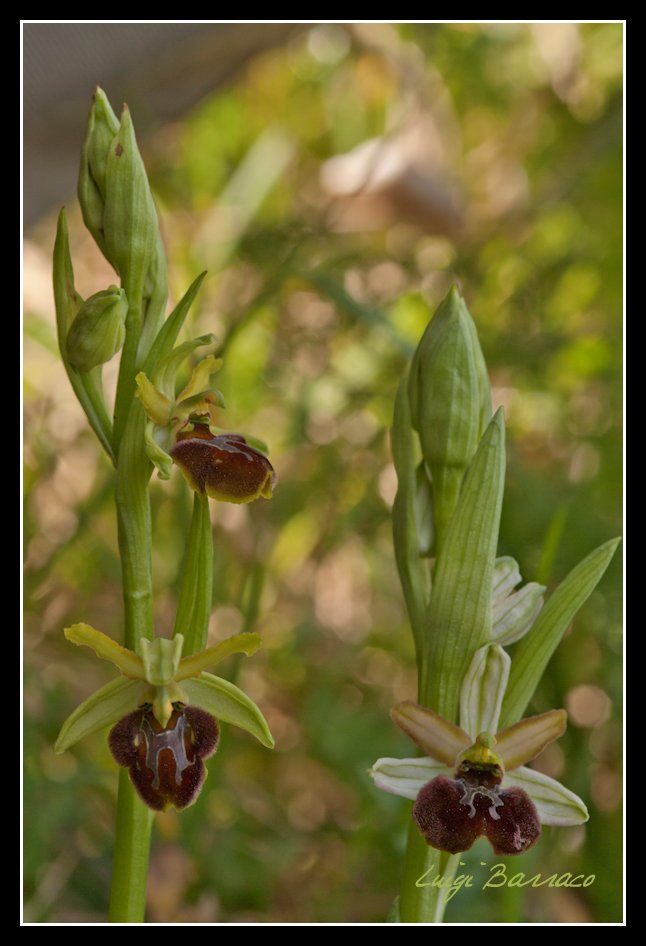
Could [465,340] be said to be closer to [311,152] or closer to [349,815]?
[349,815]

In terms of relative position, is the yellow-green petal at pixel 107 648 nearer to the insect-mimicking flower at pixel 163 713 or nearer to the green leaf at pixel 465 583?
the insect-mimicking flower at pixel 163 713

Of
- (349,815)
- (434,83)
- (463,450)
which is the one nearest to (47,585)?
(349,815)

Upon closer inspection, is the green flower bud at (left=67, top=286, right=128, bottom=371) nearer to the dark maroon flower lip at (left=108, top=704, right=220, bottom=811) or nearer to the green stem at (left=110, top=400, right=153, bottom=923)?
the green stem at (left=110, top=400, right=153, bottom=923)

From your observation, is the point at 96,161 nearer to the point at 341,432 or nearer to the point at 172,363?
the point at 172,363

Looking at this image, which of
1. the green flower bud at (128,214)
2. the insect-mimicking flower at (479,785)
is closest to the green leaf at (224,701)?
the insect-mimicking flower at (479,785)

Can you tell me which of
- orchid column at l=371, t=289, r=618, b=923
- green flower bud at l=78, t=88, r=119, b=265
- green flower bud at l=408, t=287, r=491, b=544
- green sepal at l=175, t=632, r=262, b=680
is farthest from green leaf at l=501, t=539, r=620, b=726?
green flower bud at l=78, t=88, r=119, b=265

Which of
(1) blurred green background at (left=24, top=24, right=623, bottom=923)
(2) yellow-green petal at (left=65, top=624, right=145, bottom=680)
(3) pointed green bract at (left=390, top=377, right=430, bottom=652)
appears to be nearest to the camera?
(2) yellow-green petal at (left=65, top=624, right=145, bottom=680)
